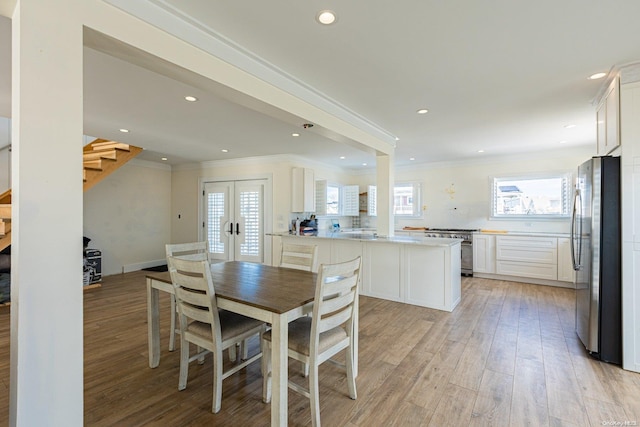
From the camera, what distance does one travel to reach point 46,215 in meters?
1.31

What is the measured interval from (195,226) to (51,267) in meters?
5.77

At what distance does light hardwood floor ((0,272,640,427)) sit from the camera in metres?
1.88

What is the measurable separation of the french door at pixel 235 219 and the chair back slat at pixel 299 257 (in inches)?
129

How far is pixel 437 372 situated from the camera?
2.39 metres

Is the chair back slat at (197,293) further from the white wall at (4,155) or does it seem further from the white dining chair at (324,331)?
the white wall at (4,155)

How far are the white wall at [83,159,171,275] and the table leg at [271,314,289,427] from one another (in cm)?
550

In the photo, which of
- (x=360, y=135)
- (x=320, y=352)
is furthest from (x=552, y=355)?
(x=360, y=135)

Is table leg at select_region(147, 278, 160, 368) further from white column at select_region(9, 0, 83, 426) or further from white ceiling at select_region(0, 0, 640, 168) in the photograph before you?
white ceiling at select_region(0, 0, 640, 168)

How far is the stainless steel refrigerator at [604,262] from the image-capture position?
2.46 m

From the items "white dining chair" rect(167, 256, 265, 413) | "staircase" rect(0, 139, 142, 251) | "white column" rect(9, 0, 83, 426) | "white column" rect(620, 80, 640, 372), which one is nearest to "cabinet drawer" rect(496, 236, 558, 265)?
"white column" rect(620, 80, 640, 372)

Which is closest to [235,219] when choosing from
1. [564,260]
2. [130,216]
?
[130,216]

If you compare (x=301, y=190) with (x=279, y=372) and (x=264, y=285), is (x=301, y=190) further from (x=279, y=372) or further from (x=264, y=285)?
(x=279, y=372)

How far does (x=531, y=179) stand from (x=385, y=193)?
329 centimetres

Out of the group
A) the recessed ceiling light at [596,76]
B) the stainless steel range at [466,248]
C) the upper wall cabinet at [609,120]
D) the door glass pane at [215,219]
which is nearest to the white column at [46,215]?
the recessed ceiling light at [596,76]
